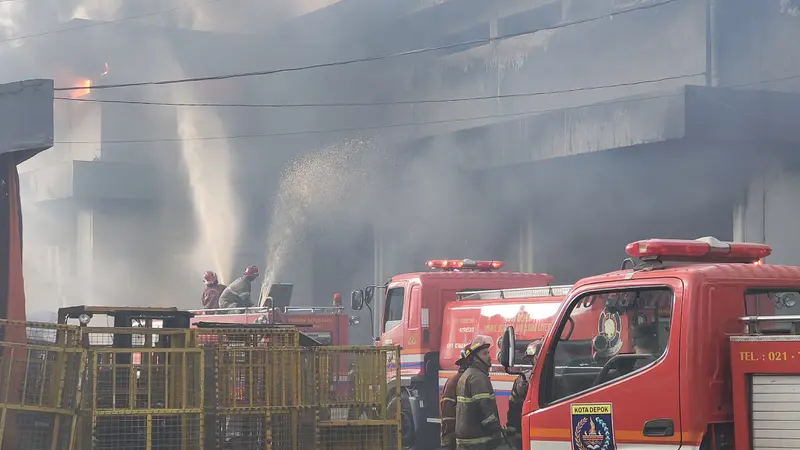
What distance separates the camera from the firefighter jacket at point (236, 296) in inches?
702

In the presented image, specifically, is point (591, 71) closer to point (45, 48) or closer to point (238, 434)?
point (238, 434)

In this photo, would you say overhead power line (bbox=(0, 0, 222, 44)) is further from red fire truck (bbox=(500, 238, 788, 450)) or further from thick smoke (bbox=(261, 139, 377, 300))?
red fire truck (bbox=(500, 238, 788, 450))

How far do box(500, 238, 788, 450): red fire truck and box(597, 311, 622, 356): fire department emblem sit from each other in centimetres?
2

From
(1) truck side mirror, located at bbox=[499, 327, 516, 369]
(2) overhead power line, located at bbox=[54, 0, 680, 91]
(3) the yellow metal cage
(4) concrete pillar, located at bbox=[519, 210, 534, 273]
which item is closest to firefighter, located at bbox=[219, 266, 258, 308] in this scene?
(2) overhead power line, located at bbox=[54, 0, 680, 91]

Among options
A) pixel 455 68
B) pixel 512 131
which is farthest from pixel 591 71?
pixel 455 68

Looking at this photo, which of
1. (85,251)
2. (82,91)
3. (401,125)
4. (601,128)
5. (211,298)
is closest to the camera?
(211,298)

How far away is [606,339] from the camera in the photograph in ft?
17.7

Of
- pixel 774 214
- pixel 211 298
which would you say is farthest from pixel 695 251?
pixel 211 298

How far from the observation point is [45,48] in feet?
112

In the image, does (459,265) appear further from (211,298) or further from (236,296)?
(211,298)

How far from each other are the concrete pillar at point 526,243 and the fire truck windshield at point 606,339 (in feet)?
59.2

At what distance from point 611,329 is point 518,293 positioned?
5.55 meters

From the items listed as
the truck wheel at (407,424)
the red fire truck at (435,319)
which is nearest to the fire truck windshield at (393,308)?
the red fire truck at (435,319)

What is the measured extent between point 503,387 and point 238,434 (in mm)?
3160
